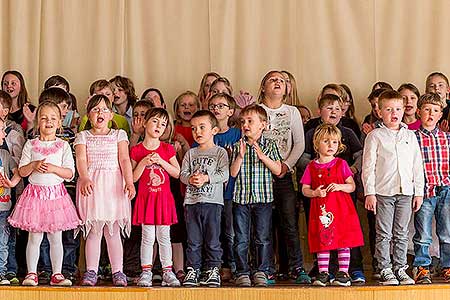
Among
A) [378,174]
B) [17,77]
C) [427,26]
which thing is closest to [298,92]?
[427,26]

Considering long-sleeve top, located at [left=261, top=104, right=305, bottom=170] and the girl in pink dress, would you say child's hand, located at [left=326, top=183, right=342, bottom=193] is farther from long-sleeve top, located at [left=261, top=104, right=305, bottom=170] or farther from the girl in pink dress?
long-sleeve top, located at [left=261, top=104, right=305, bottom=170]

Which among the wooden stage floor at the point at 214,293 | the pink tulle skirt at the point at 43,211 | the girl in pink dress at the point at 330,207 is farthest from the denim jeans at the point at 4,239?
the girl in pink dress at the point at 330,207

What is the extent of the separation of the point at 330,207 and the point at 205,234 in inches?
30.1

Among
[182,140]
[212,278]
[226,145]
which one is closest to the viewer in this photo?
[212,278]

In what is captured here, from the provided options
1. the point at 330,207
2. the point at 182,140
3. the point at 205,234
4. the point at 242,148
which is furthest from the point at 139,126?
the point at 330,207

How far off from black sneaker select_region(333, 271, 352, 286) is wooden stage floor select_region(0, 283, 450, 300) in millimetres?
73

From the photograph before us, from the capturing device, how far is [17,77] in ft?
19.3

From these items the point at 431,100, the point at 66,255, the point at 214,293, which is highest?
the point at 431,100

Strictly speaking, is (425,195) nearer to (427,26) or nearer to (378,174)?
(378,174)

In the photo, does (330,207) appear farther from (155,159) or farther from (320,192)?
(155,159)

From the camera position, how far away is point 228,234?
5375 millimetres

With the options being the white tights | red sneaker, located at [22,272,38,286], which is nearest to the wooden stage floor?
red sneaker, located at [22,272,38,286]

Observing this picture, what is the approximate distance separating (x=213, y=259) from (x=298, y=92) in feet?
6.40

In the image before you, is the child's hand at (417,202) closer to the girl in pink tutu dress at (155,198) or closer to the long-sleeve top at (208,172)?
the long-sleeve top at (208,172)
